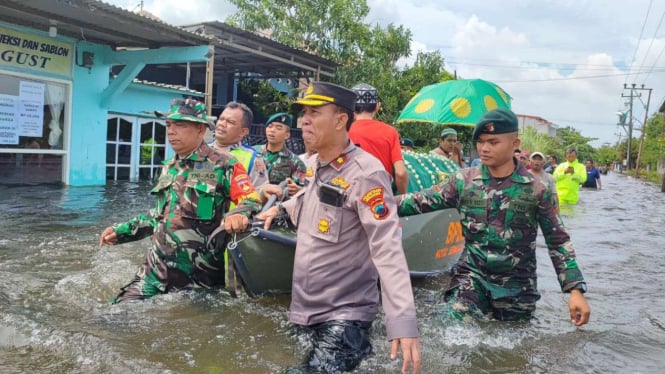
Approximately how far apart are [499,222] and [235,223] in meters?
1.62

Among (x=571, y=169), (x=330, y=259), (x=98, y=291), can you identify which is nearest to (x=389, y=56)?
(x=571, y=169)

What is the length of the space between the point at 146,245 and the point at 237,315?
11.9ft

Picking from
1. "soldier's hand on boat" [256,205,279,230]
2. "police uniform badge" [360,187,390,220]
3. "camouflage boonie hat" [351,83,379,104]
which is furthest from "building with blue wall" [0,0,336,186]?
"police uniform badge" [360,187,390,220]

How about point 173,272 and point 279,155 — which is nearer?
point 173,272

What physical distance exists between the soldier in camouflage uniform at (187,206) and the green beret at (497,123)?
4.76 feet

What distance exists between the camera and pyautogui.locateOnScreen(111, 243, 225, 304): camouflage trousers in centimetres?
352

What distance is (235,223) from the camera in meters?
3.04

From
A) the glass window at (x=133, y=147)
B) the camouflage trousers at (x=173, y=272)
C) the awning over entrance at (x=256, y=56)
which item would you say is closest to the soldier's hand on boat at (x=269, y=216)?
the camouflage trousers at (x=173, y=272)

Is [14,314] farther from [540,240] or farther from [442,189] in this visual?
[540,240]

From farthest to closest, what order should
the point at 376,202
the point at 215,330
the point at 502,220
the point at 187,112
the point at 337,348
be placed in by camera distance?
the point at 215,330 < the point at 502,220 < the point at 187,112 < the point at 337,348 < the point at 376,202

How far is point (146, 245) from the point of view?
7383 millimetres

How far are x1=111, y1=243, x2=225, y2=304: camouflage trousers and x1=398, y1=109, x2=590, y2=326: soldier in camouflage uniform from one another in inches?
50.9

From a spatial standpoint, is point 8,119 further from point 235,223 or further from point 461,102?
point 235,223

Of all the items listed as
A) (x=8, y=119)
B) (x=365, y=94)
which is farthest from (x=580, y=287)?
(x=8, y=119)
